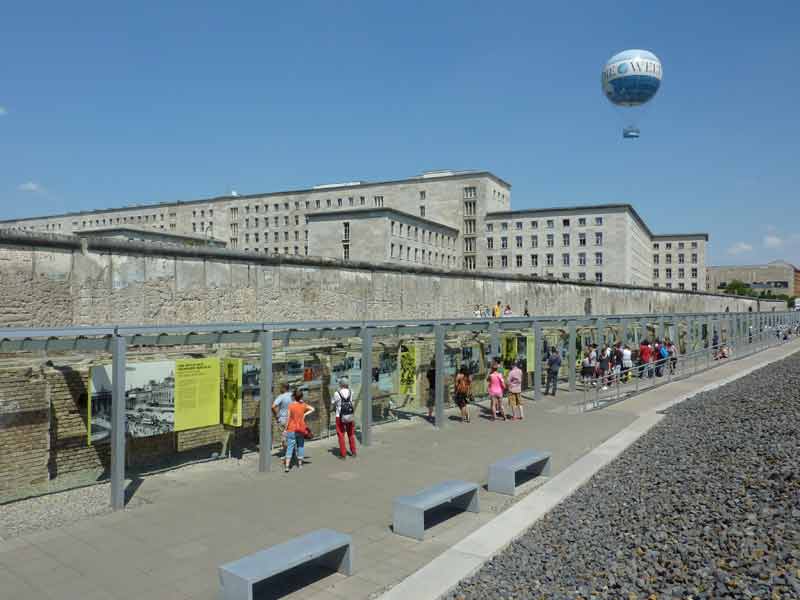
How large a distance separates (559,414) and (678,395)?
4947 millimetres

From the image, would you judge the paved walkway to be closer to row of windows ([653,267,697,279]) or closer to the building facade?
the building facade

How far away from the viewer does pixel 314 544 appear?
5824mm

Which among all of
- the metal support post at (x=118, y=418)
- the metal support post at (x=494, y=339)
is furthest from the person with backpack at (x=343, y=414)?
the metal support post at (x=494, y=339)

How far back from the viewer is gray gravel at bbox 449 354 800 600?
505 cm

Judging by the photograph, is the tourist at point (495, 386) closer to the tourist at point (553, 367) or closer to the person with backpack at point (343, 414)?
the tourist at point (553, 367)

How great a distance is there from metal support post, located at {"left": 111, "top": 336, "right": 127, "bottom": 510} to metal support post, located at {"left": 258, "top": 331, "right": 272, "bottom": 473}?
2.24 meters

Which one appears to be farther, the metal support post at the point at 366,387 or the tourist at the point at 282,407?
the metal support post at the point at 366,387

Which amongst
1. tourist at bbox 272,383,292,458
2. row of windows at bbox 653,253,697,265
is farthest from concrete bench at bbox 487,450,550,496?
row of windows at bbox 653,253,697,265

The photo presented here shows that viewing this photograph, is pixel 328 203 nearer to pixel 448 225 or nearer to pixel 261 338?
pixel 448 225

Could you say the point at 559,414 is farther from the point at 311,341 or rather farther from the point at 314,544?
the point at 314,544

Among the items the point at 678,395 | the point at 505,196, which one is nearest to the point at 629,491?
the point at 678,395

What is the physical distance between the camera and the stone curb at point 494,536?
5578 mm

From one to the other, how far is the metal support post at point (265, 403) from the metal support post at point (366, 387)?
2266 millimetres

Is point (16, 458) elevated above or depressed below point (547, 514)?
above
